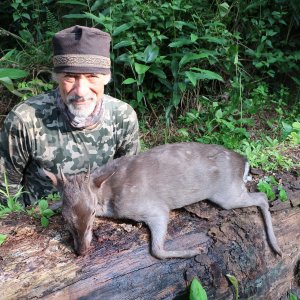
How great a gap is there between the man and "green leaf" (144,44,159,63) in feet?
5.13

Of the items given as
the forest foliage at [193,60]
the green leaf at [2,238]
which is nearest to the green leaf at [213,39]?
the forest foliage at [193,60]

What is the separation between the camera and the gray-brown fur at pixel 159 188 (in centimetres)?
321

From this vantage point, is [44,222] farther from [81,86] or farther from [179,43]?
[179,43]

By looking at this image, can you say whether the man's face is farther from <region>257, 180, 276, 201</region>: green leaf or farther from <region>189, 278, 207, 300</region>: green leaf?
<region>189, 278, 207, 300</region>: green leaf

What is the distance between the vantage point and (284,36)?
27.3 feet

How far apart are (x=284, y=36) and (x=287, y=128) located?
3.39 meters

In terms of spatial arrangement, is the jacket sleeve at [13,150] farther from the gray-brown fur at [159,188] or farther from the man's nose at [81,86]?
the gray-brown fur at [159,188]

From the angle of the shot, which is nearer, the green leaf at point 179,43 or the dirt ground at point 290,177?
the dirt ground at point 290,177

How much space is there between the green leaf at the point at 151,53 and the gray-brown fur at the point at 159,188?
291 cm

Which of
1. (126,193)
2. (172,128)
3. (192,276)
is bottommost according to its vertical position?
(172,128)

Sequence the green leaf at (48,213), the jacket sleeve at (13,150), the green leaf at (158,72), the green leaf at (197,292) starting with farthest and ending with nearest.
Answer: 1. the green leaf at (158,72)
2. the jacket sleeve at (13,150)
3. the green leaf at (48,213)
4. the green leaf at (197,292)

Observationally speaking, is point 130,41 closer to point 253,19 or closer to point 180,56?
point 180,56

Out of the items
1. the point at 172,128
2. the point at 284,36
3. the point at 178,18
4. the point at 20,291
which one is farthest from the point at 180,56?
→ the point at 20,291

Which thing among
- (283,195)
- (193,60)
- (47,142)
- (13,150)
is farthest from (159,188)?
(193,60)
